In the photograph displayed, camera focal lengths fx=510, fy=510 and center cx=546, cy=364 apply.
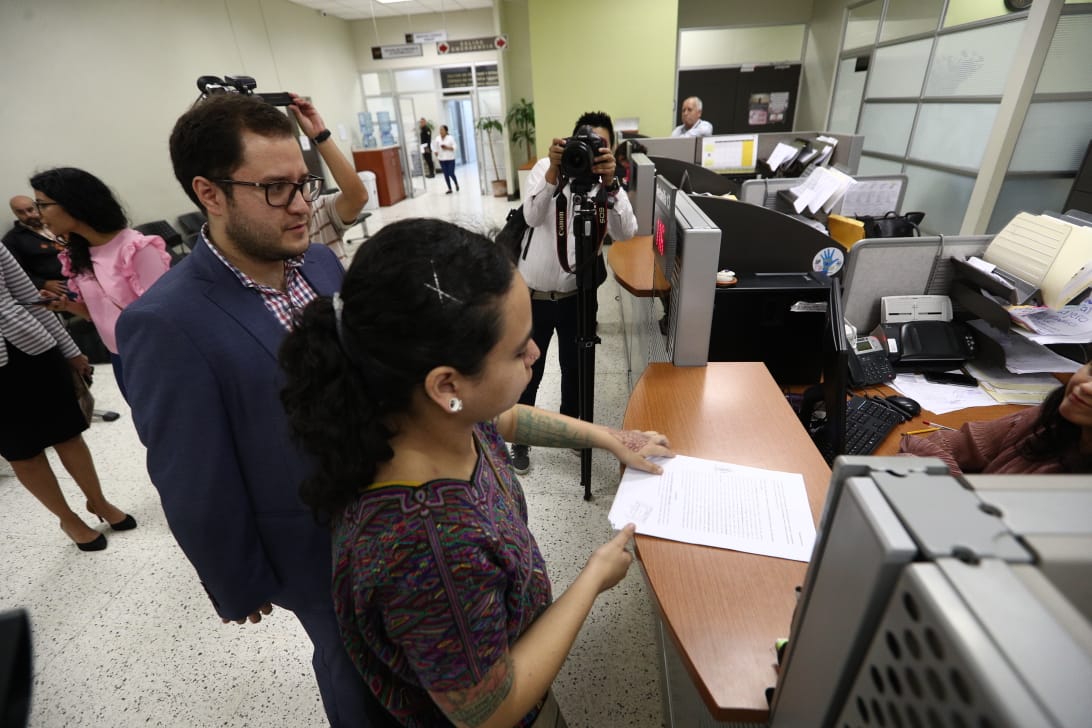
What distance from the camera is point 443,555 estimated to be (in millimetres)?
586

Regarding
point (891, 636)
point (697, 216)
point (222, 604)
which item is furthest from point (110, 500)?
point (891, 636)

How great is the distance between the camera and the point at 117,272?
66.7 inches

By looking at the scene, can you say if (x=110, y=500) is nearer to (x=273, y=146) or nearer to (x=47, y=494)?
(x=47, y=494)

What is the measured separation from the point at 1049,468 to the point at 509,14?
366 inches

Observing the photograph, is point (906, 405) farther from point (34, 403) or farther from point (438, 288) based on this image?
point (34, 403)

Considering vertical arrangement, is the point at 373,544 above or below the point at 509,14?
below

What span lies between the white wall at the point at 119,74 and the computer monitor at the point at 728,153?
4.79 m

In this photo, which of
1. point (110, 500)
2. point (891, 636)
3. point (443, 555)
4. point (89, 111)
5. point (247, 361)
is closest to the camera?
point (891, 636)

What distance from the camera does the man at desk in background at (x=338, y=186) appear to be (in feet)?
5.13

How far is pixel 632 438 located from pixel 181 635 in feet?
5.64

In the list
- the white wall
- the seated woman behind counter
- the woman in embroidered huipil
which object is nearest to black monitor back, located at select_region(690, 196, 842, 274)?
the seated woman behind counter

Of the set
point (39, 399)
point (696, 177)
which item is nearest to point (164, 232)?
point (39, 399)

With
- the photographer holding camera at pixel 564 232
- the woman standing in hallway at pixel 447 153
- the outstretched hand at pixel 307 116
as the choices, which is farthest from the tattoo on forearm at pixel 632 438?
the woman standing in hallway at pixel 447 153

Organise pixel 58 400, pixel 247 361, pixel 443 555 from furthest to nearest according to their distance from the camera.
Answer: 1. pixel 58 400
2. pixel 247 361
3. pixel 443 555
